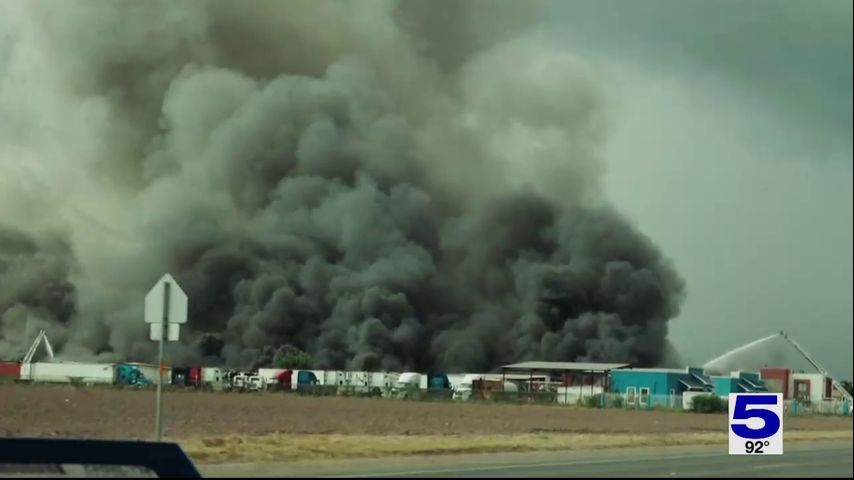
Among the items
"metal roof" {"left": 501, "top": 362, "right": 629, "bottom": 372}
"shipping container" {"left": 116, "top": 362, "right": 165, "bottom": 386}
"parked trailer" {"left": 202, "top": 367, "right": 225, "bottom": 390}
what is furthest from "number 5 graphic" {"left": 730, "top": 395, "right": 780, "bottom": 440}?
"parked trailer" {"left": 202, "top": 367, "right": 225, "bottom": 390}

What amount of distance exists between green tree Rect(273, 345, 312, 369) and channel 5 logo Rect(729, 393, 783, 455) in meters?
13.5

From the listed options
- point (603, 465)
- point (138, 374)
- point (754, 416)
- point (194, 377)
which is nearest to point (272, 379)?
point (194, 377)

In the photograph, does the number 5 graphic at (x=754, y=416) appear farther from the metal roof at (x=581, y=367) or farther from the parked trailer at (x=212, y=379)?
the parked trailer at (x=212, y=379)

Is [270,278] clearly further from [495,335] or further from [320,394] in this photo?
[320,394]

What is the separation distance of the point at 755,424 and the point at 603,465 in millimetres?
5051

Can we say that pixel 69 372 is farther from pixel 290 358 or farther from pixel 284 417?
pixel 290 358

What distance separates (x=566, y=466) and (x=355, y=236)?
2158cm

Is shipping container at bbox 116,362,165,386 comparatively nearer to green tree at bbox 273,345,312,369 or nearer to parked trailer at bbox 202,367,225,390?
parked trailer at bbox 202,367,225,390

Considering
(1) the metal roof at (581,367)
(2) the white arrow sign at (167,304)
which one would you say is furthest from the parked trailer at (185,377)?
(2) the white arrow sign at (167,304)

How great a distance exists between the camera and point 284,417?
14234 millimetres

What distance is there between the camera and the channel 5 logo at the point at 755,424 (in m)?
4.66

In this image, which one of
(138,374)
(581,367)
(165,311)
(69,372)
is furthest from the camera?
(581,367)

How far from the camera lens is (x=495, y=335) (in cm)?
2117

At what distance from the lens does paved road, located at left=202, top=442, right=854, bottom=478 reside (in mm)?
7777
